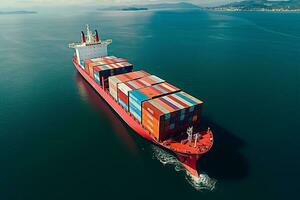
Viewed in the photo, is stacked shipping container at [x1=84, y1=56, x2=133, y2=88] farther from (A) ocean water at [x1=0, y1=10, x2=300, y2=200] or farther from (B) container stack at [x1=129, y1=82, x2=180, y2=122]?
(B) container stack at [x1=129, y1=82, x2=180, y2=122]

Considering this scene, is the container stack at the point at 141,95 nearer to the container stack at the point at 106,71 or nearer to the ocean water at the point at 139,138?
the ocean water at the point at 139,138

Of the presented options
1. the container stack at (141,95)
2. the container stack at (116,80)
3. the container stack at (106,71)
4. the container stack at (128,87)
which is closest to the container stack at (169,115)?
the container stack at (141,95)

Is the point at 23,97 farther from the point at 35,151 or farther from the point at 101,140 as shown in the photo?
the point at 101,140

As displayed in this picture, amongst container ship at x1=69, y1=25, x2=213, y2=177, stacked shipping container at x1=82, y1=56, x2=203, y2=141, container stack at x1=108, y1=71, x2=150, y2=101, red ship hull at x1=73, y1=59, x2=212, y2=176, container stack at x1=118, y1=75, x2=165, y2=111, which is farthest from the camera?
container stack at x1=108, y1=71, x2=150, y2=101

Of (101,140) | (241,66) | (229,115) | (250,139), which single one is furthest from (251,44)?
(101,140)

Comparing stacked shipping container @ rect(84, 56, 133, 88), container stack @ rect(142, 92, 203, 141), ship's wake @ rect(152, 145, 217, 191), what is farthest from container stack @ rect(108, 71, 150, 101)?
ship's wake @ rect(152, 145, 217, 191)

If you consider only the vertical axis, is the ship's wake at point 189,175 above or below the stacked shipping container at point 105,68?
below
